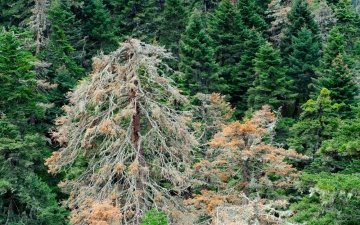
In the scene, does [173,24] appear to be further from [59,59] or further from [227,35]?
[59,59]

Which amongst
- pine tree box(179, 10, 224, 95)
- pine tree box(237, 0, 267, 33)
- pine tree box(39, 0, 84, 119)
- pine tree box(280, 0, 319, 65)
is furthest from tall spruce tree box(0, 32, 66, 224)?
pine tree box(237, 0, 267, 33)

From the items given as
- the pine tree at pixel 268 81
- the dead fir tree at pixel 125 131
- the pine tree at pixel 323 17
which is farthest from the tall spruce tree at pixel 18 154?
the pine tree at pixel 323 17

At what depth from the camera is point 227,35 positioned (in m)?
33.9

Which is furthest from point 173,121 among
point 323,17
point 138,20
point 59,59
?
point 323,17

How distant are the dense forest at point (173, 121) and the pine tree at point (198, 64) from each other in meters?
0.11

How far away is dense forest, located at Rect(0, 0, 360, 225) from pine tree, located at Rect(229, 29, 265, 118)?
13 cm

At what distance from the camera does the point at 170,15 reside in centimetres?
3562

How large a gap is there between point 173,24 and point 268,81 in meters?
12.4

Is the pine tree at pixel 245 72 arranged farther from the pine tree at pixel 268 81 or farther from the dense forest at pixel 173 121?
the pine tree at pixel 268 81

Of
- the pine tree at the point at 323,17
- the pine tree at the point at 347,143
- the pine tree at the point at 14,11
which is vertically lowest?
the pine tree at the point at 347,143

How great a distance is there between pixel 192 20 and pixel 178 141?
2168cm

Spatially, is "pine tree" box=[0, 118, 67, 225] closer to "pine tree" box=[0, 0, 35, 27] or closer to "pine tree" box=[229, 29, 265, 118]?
"pine tree" box=[0, 0, 35, 27]

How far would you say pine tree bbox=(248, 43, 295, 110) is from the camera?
2753cm

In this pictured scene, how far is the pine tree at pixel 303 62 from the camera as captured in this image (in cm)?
3052
